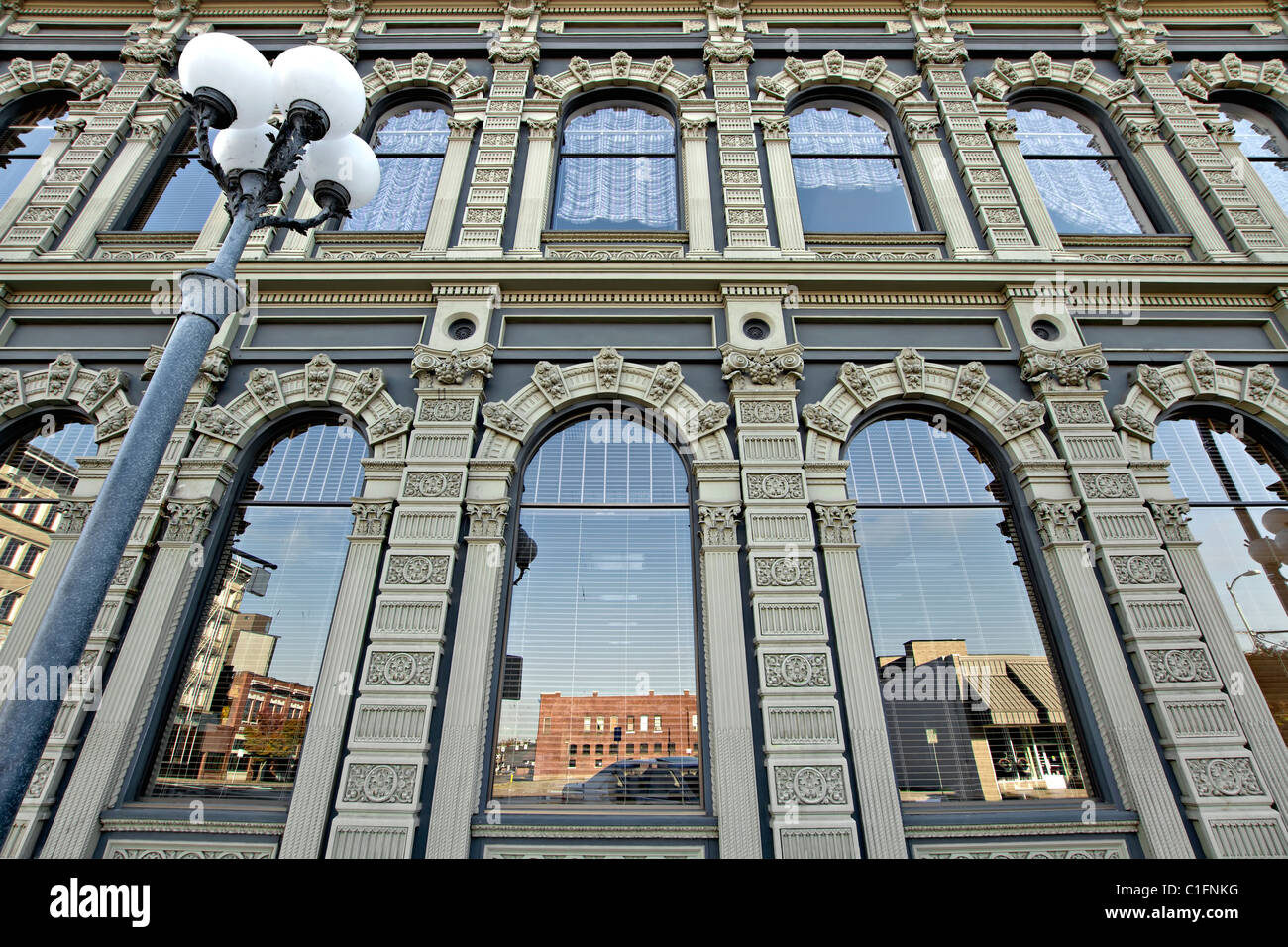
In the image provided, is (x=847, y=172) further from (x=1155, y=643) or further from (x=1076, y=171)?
(x=1155, y=643)

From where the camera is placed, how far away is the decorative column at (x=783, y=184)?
9.53 meters

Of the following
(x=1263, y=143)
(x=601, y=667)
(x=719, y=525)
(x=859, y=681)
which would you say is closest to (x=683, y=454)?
(x=719, y=525)

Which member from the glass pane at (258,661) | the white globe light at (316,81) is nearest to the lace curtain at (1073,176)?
the white globe light at (316,81)

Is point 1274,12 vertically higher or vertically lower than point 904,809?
higher

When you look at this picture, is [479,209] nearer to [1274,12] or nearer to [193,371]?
[193,371]

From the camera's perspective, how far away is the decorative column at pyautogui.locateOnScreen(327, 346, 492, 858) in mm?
6109

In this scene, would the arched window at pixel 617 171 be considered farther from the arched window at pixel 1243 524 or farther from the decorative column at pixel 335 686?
the arched window at pixel 1243 524

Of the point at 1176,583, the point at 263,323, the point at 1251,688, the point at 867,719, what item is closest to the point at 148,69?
the point at 263,323

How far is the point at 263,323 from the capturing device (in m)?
9.04

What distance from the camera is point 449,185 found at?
399 inches

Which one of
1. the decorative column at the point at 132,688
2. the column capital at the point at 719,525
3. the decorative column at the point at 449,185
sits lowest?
the decorative column at the point at 132,688

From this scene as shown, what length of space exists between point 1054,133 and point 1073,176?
119 cm

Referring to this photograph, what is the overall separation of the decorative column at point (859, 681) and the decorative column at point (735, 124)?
305 cm
